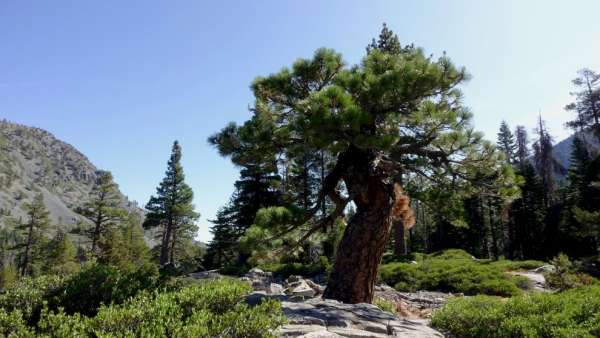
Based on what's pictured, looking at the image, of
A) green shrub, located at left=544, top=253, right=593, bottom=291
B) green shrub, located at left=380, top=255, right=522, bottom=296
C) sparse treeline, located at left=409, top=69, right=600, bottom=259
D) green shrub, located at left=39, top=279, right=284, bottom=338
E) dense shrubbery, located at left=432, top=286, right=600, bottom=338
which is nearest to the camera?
green shrub, located at left=39, top=279, right=284, bottom=338

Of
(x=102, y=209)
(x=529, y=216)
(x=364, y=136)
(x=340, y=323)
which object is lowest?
(x=340, y=323)

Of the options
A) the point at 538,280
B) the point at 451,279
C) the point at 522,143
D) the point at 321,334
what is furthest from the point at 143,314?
the point at 522,143

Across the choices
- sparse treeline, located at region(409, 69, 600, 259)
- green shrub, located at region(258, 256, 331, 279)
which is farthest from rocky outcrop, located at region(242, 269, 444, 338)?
sparse treeline, located at region(409, 69, 600, 259)

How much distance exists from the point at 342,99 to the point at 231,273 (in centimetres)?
1819

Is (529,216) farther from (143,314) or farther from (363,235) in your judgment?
(143,314)

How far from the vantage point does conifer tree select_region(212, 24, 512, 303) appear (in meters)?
6.18

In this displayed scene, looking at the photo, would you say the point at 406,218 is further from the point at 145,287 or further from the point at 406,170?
the point at 145,287

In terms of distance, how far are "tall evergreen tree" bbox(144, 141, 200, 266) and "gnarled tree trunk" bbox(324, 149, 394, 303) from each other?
3363cm

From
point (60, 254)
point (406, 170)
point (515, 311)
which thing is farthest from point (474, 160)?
point (60, 254)

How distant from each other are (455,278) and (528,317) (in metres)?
9.47

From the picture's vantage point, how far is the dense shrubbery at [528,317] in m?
4.39

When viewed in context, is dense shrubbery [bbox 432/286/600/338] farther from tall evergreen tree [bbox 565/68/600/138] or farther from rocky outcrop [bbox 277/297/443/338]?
tall evergreen tree [bbox 565/68/600/138]

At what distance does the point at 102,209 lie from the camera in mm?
34562

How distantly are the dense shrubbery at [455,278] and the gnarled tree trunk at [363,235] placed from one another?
6969mm
